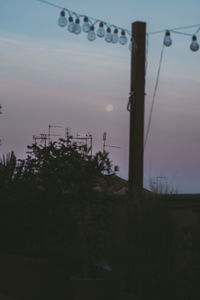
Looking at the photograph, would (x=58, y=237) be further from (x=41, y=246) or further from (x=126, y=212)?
(x=126, y=212)

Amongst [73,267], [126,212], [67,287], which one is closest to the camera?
[126,212]

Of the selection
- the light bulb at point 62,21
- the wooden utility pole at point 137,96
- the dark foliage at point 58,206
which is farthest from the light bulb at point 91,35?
the dark foliage at point 58,206

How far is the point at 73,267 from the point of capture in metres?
5.49

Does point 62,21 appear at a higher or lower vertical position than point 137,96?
higher

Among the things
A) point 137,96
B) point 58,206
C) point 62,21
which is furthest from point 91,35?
point 58,206

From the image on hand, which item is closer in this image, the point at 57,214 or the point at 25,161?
the point at 57,214

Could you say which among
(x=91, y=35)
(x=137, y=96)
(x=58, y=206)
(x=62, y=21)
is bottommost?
(x=58, y=206)

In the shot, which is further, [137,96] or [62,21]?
[137,96]

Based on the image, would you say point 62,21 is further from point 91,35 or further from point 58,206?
point 58,206

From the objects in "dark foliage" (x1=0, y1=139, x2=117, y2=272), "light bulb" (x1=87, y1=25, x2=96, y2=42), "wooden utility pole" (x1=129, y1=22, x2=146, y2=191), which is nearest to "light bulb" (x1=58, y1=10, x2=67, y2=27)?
"light bulb" (x1=87, y1=25, x2=96, y2=42)

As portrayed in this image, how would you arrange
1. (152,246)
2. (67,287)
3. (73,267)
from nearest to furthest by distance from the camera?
1. (152,246)
2. (67,287)
3. (73,267)

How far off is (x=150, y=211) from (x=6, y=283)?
2.27m

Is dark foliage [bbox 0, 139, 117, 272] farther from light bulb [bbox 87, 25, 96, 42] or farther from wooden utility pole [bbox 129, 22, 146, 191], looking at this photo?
light bulb [bbox 87, 25, 96, 42]

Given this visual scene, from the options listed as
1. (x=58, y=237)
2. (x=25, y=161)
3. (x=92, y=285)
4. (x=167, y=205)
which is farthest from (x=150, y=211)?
(x=25, y=161)
